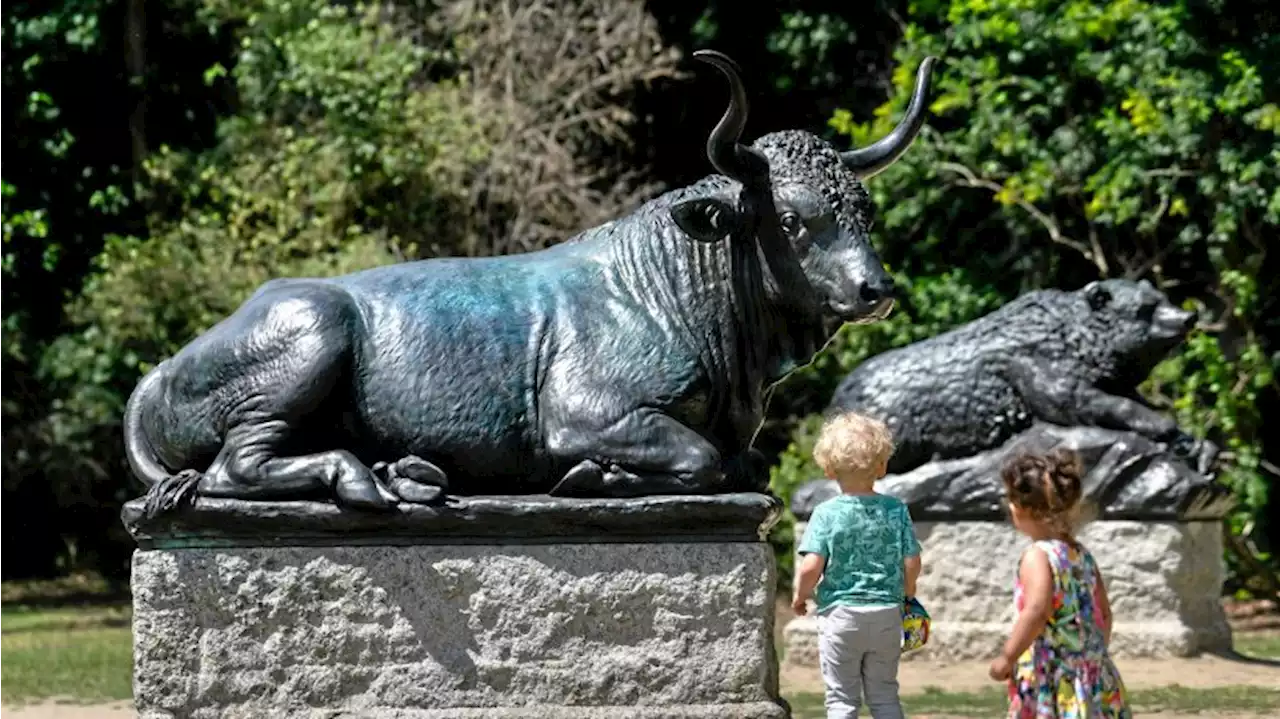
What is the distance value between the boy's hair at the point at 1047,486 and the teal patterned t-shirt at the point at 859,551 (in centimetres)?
69

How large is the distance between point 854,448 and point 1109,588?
665cm

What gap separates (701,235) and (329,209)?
1311 centimetres

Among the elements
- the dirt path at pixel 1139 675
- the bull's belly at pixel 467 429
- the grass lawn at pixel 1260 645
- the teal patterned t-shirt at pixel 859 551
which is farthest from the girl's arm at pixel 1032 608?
the grass lawn at pixel 1260 645

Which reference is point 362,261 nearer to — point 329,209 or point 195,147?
point 329,209

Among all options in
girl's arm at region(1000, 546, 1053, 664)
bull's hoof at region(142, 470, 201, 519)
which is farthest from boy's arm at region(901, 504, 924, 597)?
bull's hoof at region(142, 470, 201, 519)

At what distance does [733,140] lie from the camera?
6.92 m

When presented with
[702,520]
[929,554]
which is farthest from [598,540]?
[929,554]

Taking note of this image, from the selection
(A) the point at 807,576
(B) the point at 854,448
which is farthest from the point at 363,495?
(B) the point at 854,448

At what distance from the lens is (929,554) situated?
13438 mm

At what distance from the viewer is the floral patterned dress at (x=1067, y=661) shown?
6277 mm

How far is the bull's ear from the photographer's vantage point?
7.09 meters

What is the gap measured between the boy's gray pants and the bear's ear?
21.6 feet

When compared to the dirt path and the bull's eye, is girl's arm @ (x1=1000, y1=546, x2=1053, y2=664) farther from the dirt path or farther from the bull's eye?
the dirt path

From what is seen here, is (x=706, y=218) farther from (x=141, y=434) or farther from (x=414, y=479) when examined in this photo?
(x=141, y=434)
